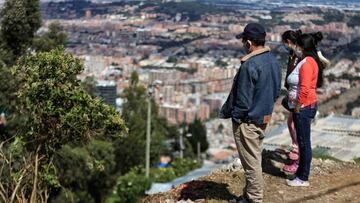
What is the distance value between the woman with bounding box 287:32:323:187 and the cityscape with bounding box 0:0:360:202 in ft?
18.1

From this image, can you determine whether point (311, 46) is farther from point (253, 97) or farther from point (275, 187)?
point (275, 187)

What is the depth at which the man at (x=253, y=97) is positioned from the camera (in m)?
4.14

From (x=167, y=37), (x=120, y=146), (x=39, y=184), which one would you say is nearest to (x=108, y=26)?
(x=167, y=37)

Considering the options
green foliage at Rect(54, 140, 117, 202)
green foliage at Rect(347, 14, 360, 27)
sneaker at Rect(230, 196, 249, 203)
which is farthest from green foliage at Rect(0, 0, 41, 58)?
green foliage at Rect(347, 14, 360, 27)

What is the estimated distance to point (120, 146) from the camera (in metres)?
25.1

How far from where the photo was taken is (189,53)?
5241cm

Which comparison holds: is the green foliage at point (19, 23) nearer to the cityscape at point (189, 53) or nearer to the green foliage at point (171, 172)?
the cityscape at point (189, 53)

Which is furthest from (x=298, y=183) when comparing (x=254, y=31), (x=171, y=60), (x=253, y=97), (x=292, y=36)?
(x=171, y=60)

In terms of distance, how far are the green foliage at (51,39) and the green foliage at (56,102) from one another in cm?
727

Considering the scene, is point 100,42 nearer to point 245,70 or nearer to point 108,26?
point 108,26

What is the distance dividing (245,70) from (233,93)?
0.20 metres

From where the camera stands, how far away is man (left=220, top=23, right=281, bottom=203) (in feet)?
13.6

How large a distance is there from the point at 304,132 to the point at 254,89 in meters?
0.97

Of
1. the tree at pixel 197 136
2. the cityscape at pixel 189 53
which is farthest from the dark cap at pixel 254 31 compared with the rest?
the tree at pixel 197 136
